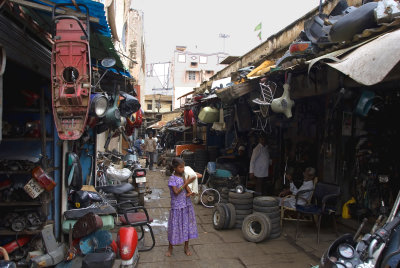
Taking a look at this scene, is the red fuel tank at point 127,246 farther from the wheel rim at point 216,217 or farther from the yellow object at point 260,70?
the yellow object at point 260,70

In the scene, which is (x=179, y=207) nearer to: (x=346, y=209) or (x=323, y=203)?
(x=323, y=203)

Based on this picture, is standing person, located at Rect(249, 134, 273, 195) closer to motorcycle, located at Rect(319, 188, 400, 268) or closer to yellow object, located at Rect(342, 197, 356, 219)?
yellow object, located at Rect(342, 197, 356, 219)

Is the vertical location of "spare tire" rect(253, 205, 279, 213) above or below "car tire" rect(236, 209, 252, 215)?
above

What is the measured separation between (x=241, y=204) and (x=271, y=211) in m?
0.71

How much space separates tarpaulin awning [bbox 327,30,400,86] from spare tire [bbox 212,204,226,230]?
4.03m

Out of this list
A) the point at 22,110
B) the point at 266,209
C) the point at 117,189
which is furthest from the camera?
the point at 117,189

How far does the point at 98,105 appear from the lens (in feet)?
15.6

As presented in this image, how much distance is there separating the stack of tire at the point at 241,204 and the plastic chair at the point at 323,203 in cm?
106

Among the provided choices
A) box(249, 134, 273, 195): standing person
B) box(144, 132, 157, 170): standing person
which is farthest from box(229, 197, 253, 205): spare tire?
box(144, 132, 157, 170): standing person

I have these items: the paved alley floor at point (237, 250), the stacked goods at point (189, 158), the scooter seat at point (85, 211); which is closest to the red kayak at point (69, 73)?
the scooter seat at point (85, 211)

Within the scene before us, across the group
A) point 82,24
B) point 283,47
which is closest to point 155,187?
point 283,47

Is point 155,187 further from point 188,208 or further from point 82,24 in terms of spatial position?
point 82,24

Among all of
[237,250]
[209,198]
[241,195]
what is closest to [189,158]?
[209,198]

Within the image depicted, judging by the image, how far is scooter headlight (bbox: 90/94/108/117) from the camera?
470cm
